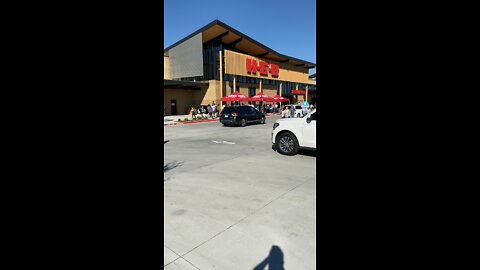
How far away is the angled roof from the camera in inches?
1296

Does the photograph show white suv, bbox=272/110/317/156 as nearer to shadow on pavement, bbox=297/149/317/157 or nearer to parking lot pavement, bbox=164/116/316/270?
shadow on pavement, bbox=297/149/317/157

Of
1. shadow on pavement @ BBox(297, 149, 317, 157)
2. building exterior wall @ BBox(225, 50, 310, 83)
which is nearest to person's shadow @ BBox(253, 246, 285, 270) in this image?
shadow on pavement @ BBox(297, 149, 317, 157)

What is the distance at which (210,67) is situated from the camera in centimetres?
3644

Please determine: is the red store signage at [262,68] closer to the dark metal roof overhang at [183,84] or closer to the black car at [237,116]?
the dark metal roof overhang at [183,84]

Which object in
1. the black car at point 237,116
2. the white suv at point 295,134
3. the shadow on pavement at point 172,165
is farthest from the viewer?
the black car at point 237,116

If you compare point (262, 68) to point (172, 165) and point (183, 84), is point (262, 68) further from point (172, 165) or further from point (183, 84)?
point (172, 165)

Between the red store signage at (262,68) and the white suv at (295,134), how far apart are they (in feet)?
97.5

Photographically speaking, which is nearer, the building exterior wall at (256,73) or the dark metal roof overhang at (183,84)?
the dark metal roof overhang at (183,84)

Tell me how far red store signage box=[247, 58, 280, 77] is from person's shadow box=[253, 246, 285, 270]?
1406 inches

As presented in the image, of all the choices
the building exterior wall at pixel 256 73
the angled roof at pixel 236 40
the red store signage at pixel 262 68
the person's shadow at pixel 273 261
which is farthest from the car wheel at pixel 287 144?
the red store signage at pixel 262 68

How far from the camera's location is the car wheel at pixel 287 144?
863cm
